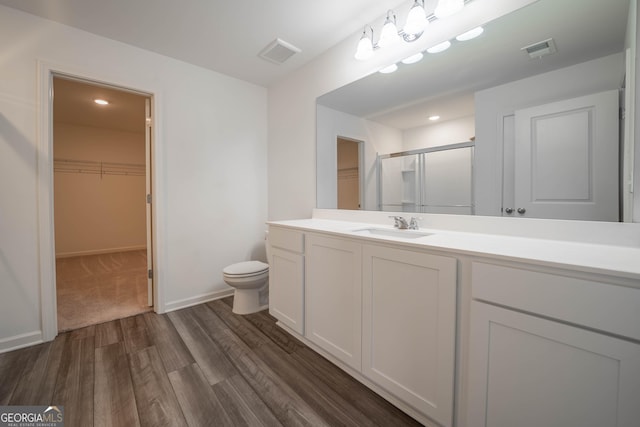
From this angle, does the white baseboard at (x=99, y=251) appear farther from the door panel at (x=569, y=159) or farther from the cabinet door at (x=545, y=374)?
the door panel at (x=569, y=159)

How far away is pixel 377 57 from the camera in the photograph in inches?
72.2

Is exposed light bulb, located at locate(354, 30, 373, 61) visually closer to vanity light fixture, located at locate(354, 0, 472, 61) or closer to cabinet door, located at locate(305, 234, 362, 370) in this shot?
vanity light fixture, located at locate(354, 0, 472, 61)

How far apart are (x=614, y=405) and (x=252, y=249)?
9.10 feet

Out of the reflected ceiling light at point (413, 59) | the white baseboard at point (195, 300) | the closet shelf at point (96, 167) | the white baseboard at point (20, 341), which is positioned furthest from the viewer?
the closet shelf at point (96, 167)

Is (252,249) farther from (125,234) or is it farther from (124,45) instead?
(125,234)

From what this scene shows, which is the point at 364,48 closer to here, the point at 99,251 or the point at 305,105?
the point at 305,105

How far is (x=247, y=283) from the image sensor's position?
2227mm

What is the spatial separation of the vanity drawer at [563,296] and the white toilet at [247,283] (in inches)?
69.5

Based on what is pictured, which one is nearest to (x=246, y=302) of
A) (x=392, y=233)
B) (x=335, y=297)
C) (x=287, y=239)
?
(x=287, y=239)

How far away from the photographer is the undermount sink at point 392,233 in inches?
59.3

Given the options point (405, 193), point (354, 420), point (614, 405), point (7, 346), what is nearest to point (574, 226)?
point (614, 405)

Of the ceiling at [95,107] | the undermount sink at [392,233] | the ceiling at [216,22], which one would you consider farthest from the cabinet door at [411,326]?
the ceiling at [95,107]

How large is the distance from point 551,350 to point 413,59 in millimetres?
1684

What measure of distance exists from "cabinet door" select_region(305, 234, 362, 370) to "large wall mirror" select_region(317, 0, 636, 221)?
626 millimetres
